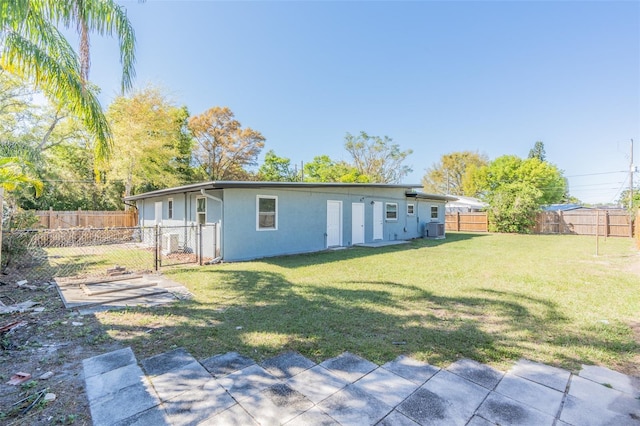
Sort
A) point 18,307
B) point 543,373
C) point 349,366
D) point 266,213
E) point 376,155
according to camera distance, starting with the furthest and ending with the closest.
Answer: point 376,155
point 266,213
point 18,307
point 349,366
point 543,373

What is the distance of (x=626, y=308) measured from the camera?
175 inches

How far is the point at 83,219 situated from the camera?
15938 millimetres

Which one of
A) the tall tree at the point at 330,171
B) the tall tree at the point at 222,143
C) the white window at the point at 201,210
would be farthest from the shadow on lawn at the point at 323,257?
the tall tree at the point at 222,143

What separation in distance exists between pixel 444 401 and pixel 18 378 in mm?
3545

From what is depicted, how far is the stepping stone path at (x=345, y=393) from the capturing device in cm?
204

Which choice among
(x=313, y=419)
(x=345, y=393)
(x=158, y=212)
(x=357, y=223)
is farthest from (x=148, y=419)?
(x=158, y=212)

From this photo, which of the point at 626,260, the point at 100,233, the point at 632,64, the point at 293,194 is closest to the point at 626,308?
the point at 626,260

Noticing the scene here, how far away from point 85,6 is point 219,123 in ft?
76.8

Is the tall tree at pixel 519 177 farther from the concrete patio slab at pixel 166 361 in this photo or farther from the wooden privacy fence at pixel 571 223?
the concrete patio slab at pixel 166 361

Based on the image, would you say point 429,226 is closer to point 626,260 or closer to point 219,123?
point 626,260

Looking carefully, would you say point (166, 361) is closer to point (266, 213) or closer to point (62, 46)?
point (62, 46)

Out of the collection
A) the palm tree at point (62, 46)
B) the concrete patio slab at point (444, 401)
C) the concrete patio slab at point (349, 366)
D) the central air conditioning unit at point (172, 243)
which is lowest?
the concrete patio slab at point (349, 366)

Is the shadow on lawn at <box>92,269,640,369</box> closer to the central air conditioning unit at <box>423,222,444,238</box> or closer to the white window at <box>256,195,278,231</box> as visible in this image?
the white window at <box>256,195,278,231</box>

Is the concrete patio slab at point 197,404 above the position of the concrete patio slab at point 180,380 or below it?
above
